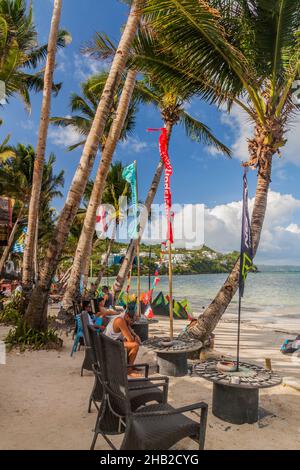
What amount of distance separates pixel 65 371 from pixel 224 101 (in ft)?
22.3

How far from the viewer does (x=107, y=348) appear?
8.81 feet

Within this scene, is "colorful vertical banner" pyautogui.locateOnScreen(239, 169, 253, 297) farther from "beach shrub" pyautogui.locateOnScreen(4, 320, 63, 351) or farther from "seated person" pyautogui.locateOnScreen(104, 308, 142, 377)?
"beach shrub" pyautogui.locateOnScreen(4, 320, 63, 351)

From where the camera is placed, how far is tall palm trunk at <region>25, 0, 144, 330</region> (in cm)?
718

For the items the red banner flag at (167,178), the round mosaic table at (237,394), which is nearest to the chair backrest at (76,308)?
the red banner flag at (167,178)

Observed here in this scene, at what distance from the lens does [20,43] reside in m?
16.1

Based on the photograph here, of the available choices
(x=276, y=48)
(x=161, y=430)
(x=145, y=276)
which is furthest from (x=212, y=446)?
(x=145, y=276)

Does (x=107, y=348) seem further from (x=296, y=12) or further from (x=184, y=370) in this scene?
(x=296, y=12)

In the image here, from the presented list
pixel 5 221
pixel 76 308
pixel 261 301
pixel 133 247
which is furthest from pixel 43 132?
pixel 261 301

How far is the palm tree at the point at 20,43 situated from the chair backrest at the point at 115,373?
38.7ft

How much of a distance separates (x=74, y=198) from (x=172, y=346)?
394 cm

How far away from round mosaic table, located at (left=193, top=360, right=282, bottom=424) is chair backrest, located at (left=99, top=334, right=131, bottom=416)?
53.9 inches

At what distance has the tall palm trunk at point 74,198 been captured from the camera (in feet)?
23.6

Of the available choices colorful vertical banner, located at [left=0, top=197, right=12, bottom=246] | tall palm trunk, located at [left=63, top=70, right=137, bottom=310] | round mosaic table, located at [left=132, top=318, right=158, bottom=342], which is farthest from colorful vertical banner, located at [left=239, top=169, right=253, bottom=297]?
colorful vertical banner, located at [left=0, top=197, right=12, bottom=246]

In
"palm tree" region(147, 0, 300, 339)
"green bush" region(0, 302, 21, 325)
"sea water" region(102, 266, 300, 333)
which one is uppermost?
"palm tree" region(147, 0, 300, 339)
